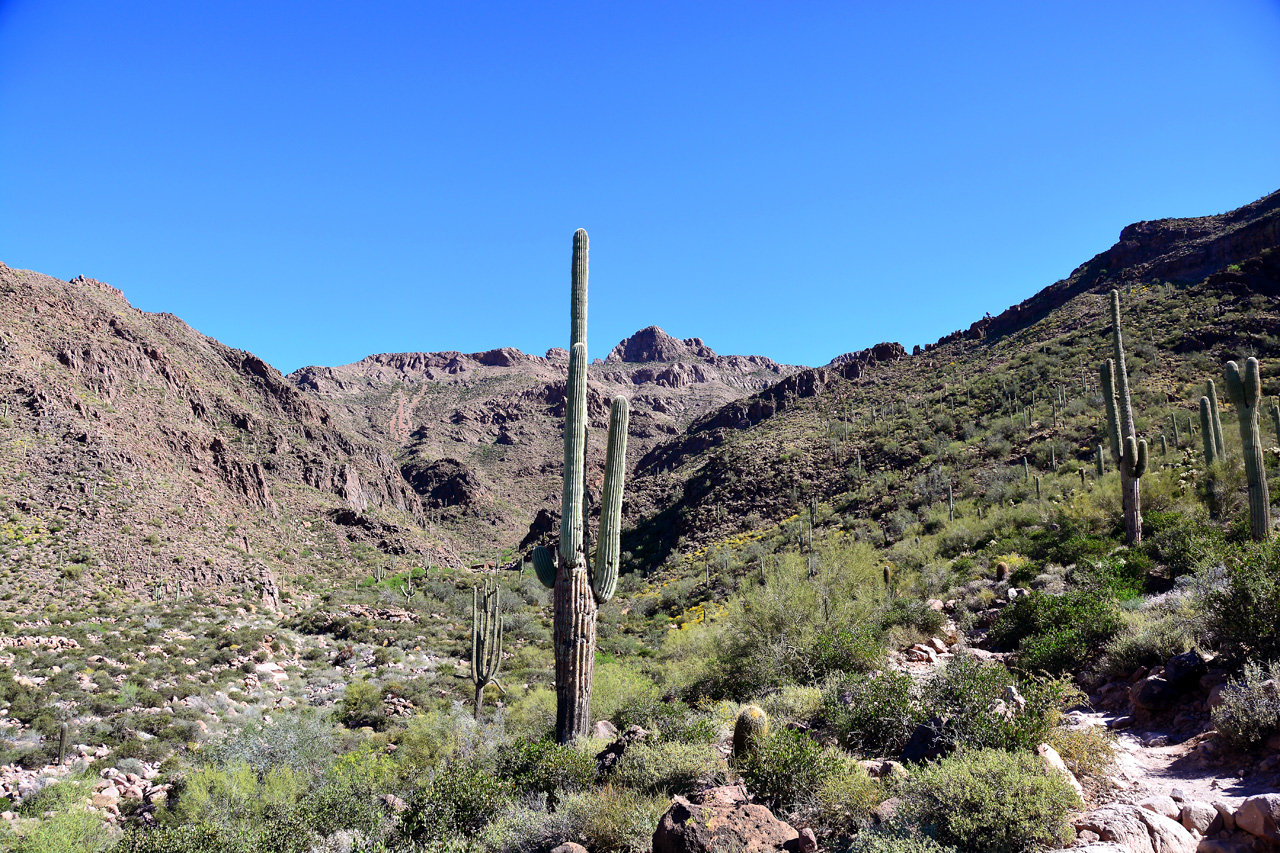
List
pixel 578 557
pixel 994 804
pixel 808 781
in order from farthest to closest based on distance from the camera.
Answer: pixel 578 557 → pixel 808 781 → pixel 994 804

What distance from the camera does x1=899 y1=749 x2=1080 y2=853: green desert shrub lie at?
448 centimetres

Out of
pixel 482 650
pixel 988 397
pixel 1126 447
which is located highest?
pixel 988 397

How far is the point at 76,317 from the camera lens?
139ft

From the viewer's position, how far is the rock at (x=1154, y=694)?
7191mm

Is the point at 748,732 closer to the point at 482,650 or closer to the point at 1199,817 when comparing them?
the point at 1199,817

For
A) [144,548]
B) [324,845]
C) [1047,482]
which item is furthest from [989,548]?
[144,548]

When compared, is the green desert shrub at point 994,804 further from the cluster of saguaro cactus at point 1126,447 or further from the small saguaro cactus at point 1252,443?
the cluster of saguaro cactus at point 1126,447

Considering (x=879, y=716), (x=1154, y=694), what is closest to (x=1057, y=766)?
(x=879, y=716)

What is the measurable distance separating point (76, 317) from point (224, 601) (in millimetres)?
27814

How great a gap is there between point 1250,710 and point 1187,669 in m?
1.79

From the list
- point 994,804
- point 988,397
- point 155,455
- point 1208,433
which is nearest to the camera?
point 994,804

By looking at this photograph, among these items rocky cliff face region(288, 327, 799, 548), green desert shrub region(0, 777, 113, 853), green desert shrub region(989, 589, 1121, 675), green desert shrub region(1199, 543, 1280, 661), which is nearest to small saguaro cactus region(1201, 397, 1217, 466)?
green desert shrub region(989, 589, 1121, 675)

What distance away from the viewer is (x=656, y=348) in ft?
500

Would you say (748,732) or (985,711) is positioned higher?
(985,711)
